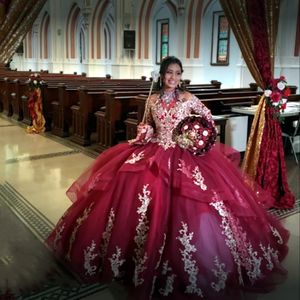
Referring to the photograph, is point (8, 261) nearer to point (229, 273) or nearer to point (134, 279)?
point (134, 279)

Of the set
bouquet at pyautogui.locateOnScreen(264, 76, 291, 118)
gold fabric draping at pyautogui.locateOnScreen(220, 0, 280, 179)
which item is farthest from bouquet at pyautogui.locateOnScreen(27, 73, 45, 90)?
bouquet at pyautogui.locateOnScreen(264, 76, 291, 118)

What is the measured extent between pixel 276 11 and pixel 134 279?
2841mm

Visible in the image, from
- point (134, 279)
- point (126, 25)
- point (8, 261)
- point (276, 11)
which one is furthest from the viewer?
point (126, 25)

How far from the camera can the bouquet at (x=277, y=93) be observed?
379 cm

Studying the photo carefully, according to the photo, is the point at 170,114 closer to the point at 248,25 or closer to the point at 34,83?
the point at 248,25

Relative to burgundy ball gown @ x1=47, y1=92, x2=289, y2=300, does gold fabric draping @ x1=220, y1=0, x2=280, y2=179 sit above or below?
above

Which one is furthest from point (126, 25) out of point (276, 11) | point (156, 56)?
point (276, 11)

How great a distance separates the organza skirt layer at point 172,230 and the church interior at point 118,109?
16cm

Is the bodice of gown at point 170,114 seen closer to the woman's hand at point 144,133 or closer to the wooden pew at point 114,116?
the woman's hand at point 144,133

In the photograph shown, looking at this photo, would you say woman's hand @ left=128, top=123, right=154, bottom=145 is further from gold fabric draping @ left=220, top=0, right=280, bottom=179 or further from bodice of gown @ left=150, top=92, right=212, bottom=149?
gold fabric draping @ left=220, top=0, right=280, bottom=179

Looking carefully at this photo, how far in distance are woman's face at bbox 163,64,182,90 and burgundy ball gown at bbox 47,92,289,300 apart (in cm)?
10

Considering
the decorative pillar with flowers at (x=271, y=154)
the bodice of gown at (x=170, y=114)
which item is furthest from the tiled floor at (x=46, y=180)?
the bodice of gown at (x=170, y=114)

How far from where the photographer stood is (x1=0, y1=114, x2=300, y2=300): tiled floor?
7.84ft

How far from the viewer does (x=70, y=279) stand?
2508mm
